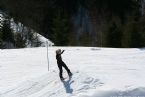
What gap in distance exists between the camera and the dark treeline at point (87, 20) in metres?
38.0

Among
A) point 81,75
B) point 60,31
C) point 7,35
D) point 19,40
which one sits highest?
point 60,31

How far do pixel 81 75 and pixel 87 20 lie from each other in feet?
77.9

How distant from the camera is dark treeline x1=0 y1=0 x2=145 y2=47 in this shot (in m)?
38.0

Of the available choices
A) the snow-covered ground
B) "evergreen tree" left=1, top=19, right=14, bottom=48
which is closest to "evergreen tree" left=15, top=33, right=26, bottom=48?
"evergreen tree" left=1, top=19, right=14, bottom=48

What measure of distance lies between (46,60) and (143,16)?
1764cm

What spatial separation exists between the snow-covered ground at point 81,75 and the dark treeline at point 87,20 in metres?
11.0

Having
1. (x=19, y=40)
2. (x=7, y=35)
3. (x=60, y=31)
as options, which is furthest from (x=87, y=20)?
(x=7, y=35)

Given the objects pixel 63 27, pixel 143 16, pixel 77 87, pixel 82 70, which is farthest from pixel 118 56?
pixel 143 16

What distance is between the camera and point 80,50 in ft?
90.5

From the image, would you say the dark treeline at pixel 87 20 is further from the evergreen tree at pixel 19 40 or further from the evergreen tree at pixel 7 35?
the evergreen tree at pixel 7 35

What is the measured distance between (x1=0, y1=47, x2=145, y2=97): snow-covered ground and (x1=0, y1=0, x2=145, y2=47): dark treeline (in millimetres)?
10990

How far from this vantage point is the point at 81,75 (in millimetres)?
18094

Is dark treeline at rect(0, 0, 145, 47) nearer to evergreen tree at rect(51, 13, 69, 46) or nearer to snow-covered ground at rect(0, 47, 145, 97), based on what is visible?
evergreen tree at rect(51, 13, 69, 46)

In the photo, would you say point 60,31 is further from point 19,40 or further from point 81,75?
point 81,75
